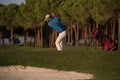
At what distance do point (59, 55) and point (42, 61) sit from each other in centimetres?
104

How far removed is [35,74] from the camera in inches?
611

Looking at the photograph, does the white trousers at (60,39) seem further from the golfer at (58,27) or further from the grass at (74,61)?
the grass at (74,61)

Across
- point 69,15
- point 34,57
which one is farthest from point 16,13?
point 34,57

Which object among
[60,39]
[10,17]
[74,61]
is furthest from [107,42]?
[10,17]

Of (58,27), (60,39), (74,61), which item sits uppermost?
(58,27)

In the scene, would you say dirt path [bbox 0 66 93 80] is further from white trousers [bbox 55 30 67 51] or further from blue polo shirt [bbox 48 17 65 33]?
blue polo shirt [bbox 48 17 65 33]

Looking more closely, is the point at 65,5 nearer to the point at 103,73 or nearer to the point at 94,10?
the point at 94,10

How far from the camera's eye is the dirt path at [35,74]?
14166 mm

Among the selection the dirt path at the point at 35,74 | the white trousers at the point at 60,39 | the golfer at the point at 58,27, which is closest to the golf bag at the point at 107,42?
the white trousers at the point at 60,39

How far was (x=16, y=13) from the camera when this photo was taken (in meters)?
78.1

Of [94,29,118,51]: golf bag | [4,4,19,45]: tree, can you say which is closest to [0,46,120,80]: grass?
[94,29,118,51]: golf bag

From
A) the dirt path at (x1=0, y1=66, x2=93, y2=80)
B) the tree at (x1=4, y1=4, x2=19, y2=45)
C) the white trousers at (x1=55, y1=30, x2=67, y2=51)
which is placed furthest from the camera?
the tree at (x1=4, y1=4, x2=19, y2=45)

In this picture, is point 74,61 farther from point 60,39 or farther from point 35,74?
point 35,74

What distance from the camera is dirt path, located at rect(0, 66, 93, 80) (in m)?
14.2
